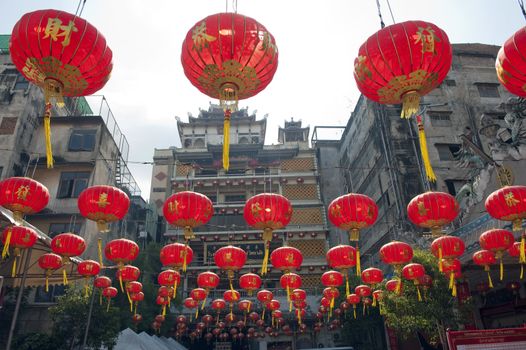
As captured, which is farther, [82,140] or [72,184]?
[82,140]

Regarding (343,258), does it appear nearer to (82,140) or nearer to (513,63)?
(513,63)

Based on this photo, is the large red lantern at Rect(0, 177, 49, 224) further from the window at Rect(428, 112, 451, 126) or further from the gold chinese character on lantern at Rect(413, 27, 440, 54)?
the window at Rect(428, 112, 451, 126)

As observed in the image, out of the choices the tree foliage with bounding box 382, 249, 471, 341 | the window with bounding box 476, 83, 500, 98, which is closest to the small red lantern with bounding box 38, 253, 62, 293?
the tree foliage with bounding box 382, 249, 471, 341

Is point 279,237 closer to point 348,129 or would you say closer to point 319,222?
point 319,222

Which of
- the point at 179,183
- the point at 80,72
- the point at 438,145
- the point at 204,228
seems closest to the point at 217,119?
the point at 179,183

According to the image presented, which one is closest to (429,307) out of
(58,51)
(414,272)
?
(414,272)

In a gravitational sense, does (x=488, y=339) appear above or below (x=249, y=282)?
below

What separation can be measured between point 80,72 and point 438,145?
21.3m

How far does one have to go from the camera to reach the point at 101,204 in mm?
7316

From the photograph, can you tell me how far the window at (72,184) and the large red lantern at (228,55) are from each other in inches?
789

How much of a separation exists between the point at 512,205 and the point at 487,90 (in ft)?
66.6

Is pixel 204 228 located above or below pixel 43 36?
above

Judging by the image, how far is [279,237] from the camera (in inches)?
1162

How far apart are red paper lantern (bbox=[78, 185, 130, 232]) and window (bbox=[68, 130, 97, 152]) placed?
1714cm
